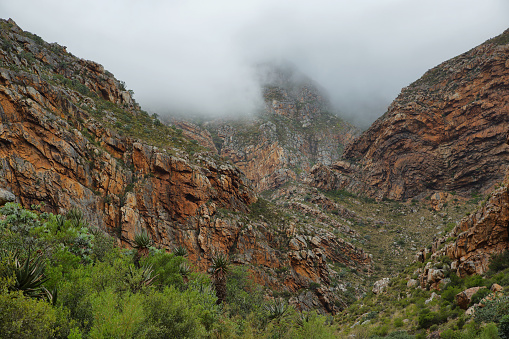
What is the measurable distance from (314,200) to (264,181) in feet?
109

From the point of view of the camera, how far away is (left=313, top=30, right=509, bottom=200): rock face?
5341 cm

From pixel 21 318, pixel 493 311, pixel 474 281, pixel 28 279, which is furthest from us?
pixel 474 281

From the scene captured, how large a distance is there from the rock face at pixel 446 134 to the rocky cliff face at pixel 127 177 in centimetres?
2836

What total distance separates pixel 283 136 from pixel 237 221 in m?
75.4

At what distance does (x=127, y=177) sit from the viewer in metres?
34.9

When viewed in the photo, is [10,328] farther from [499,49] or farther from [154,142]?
[499,49]

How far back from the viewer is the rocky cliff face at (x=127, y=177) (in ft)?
89.0

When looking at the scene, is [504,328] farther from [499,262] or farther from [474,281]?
[499,262]

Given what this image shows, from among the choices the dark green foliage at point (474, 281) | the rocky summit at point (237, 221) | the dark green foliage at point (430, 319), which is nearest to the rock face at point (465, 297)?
the rocky summit at point (237, 221)

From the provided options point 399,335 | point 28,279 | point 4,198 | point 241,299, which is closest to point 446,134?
point 399,335

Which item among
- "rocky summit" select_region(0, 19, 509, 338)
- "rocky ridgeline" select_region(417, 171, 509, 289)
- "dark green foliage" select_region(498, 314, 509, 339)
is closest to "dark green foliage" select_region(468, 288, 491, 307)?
"rocky summit" select_region(0, 19, 509, 338)

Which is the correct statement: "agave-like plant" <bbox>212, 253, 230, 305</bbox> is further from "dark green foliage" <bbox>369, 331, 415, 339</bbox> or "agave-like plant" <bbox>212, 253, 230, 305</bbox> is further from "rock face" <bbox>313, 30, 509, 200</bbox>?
"rock face" <bbox>313, 30, 509, 200</bbox>

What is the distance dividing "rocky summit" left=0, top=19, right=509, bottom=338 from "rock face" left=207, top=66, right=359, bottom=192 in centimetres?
1481

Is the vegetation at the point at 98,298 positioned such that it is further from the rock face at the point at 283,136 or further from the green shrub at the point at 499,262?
the rock face at the point at 283,136
